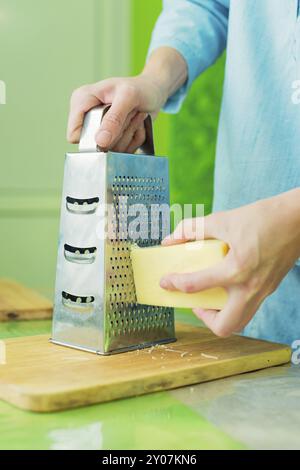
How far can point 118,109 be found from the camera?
1147 mm

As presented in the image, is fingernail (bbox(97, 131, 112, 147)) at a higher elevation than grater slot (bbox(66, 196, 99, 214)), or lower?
higher

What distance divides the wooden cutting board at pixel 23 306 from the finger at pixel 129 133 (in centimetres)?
50

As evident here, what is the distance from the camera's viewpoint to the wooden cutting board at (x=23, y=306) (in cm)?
151

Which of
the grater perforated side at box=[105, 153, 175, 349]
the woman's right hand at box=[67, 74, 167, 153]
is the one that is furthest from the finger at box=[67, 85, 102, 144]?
the grater perforated side at box=[105, 153, 175, 349]

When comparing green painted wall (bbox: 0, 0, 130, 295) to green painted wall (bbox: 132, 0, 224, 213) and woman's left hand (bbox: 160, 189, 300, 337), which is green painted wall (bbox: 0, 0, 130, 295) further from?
woman's left hand (bbox: 160, 189, 300, 337)

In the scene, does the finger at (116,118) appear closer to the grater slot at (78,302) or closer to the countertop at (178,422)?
the grater slot at (78,302)

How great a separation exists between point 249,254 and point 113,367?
10.3 inches

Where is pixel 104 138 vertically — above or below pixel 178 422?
above

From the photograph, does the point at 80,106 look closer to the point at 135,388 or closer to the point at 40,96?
the point at 135,388

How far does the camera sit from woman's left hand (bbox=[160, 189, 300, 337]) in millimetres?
903

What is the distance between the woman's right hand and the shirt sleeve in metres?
0.19

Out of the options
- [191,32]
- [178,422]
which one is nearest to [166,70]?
[191,32]

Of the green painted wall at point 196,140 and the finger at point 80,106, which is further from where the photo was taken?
the green painted wall at point 196,140

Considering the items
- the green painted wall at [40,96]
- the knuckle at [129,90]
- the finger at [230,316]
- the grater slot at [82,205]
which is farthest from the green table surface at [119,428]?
the green painted wall at [40,96]
